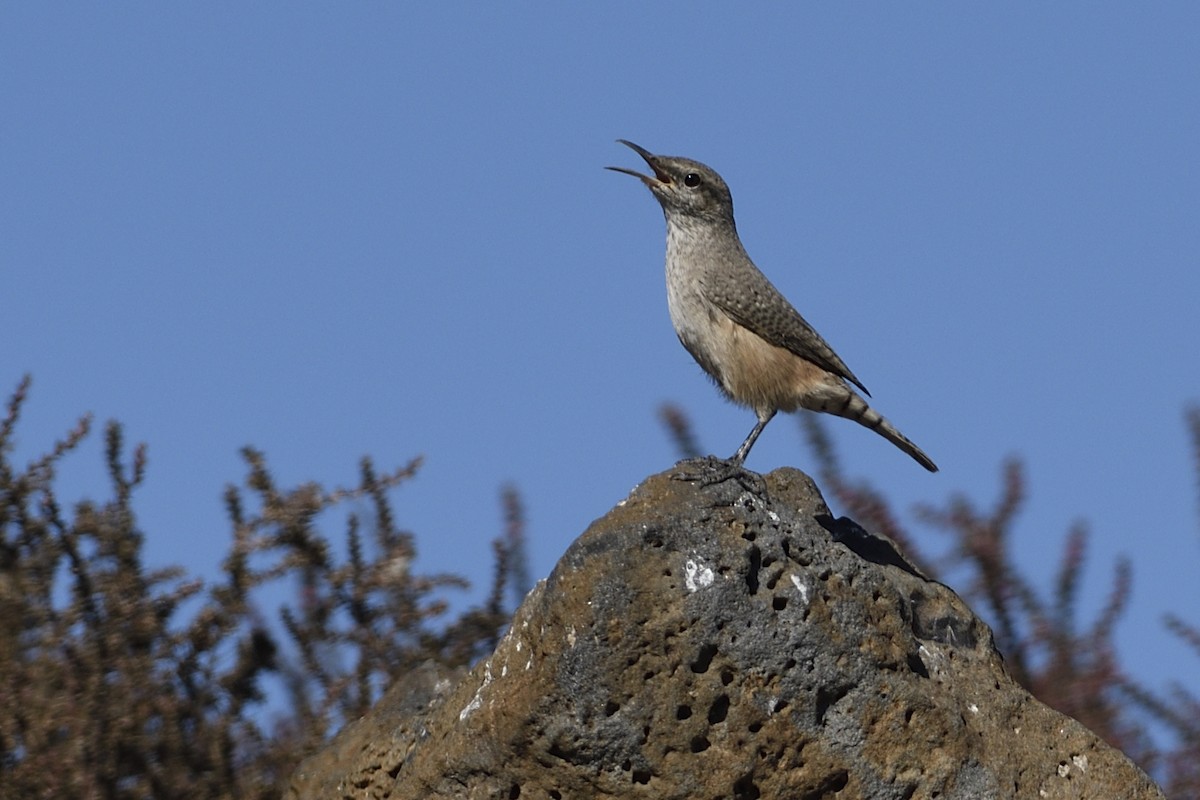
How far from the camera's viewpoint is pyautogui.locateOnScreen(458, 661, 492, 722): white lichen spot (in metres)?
5.77

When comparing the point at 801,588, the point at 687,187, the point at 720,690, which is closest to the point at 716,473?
the point at 801,588

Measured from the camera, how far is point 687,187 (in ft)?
28.7

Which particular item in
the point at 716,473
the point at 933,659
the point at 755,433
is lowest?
the point at 933,659

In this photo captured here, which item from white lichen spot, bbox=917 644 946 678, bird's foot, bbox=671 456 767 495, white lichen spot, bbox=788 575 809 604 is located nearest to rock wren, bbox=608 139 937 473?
bird's foot, bbox=671 456 767 495

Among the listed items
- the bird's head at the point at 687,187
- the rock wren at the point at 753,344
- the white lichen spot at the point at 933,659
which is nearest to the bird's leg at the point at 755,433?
the rock wren at the point at 753,344

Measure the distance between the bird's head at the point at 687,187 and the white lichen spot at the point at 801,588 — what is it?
340 cm

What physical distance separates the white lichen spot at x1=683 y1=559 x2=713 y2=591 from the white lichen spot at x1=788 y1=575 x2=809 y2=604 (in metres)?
0.28

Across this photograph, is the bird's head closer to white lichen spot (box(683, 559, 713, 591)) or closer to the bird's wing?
the bird's wing

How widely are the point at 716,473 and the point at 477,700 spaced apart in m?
1.09

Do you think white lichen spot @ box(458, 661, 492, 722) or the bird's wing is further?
the bird's wing

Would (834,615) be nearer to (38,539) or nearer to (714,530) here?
(714,530)

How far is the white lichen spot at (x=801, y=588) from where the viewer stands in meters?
5.60

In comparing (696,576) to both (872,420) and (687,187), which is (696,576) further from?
(687,187)

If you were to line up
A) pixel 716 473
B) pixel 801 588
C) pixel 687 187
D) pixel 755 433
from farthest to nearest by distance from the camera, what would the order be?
pixel 687 187 < pixel 755 433 < pixel 716 473 < pixel 801 588
